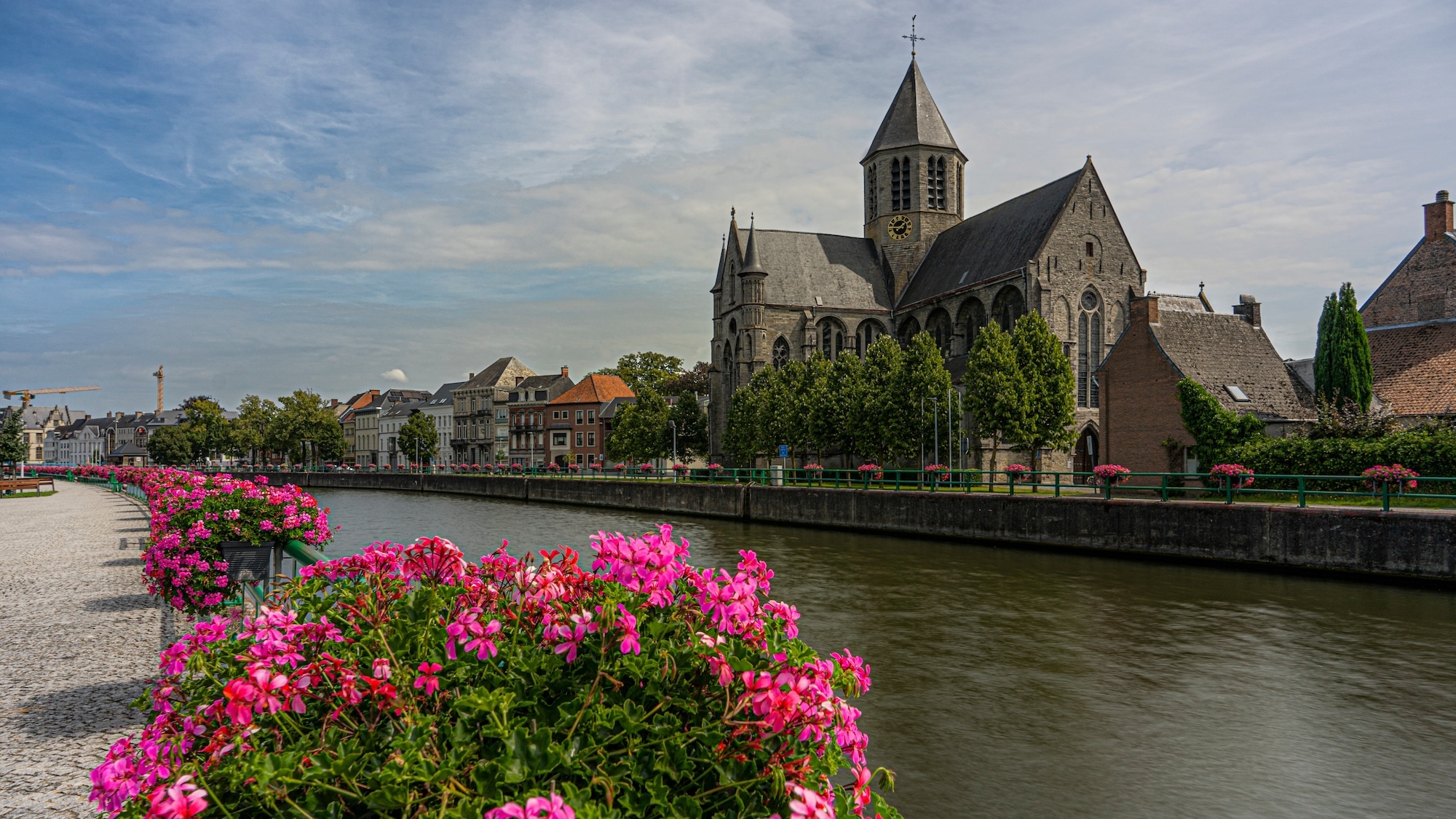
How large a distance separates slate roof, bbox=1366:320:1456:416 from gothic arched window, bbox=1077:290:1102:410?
646 inches

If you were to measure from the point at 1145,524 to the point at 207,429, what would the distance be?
136390 millimetres

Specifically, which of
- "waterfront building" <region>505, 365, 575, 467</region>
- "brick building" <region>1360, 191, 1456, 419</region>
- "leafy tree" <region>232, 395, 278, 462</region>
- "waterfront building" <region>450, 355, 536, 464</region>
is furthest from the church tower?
"leafy tree" <region>232, 395, 278, 462</region>

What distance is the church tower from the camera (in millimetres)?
72625

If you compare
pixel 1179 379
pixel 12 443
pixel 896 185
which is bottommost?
pixel 12 443

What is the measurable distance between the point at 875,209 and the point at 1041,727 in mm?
68330

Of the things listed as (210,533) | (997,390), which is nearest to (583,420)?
(997,390)

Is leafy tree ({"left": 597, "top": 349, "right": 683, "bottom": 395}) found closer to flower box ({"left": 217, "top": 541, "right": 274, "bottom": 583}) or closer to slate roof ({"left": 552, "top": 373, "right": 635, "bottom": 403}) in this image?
slate roof ({"left": 552, "top": 373, "right": 635, "bottom": 403})

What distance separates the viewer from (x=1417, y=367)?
37688 mm

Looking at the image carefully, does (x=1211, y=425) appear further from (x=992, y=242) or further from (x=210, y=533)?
(x=210, y=533)

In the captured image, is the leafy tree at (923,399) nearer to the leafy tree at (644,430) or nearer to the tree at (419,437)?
the leafy tree at (644,430)

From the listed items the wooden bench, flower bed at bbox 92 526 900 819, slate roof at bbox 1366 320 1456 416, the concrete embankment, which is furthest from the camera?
the wooden bench

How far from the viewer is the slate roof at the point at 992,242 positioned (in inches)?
2244

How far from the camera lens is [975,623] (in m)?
16.6

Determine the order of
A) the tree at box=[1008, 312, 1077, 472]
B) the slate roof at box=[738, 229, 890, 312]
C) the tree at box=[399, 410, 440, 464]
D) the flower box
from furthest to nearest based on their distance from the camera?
1. the tree at box=[399, 410, 440, 464]
2. the slate roof at box=[738, 229, 890, 312]
3. the tree at box=[1008, 312, 1077, 472]
4. the flower box
